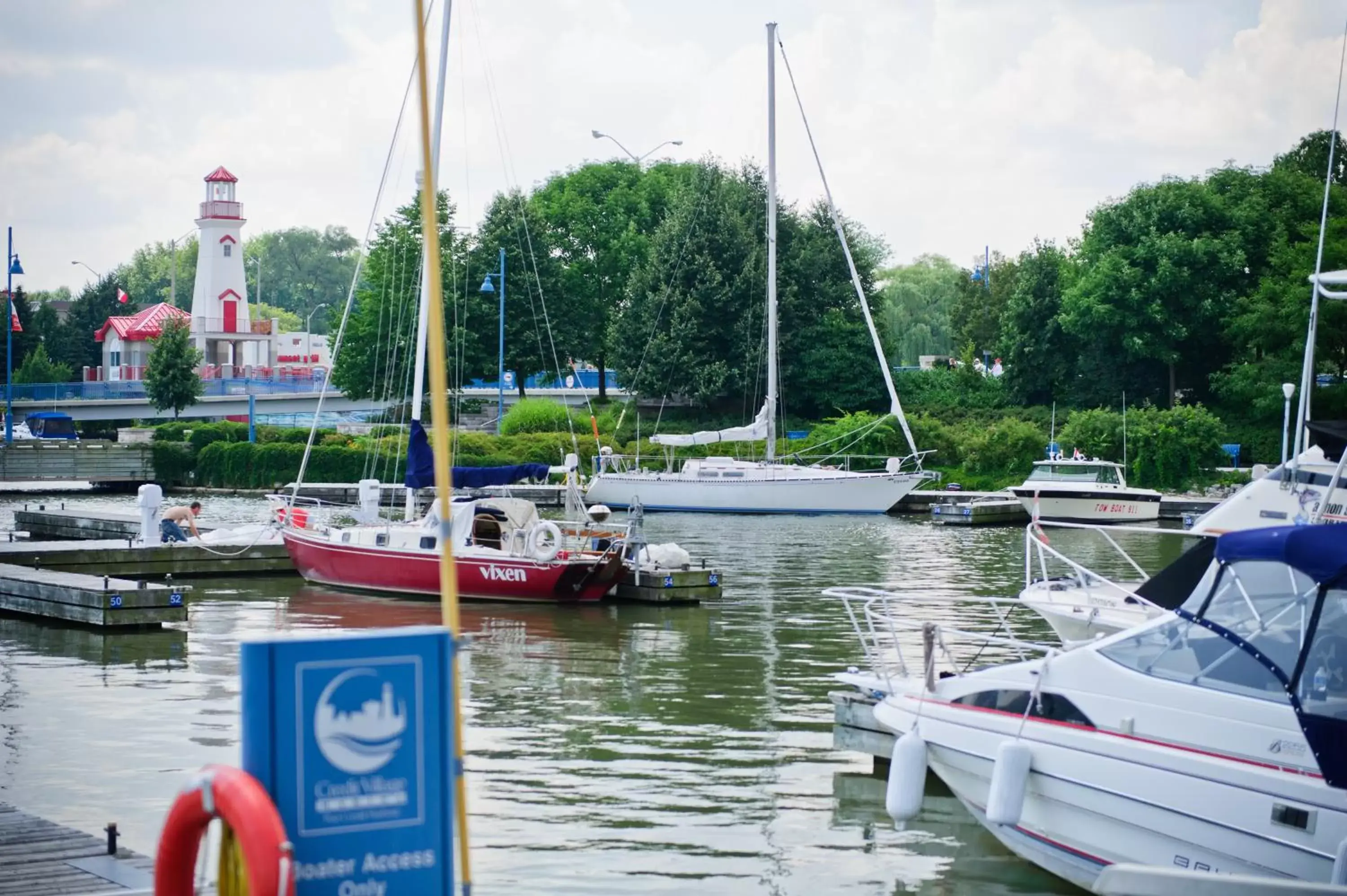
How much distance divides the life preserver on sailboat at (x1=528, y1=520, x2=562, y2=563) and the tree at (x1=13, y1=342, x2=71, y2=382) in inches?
3163

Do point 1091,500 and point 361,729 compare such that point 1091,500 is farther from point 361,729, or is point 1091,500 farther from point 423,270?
point 361,729

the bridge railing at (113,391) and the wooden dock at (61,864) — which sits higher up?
the bridge railing at (113,391)

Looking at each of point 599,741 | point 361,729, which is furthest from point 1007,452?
point 361,729

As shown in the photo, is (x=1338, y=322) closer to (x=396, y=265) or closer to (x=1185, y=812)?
(x=396, y=265)

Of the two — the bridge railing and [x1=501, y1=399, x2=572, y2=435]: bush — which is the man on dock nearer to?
[x1=501, y1=399, x2=572, y2=435]: bush

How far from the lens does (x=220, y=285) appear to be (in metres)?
107

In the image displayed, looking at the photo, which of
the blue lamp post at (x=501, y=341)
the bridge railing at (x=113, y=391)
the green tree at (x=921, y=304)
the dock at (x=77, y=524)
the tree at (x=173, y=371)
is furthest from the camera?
the green tree at (x=921, y=304)

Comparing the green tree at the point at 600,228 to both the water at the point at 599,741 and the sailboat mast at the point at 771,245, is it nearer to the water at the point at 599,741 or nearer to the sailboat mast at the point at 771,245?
the sailboat mast at the point at 771,245

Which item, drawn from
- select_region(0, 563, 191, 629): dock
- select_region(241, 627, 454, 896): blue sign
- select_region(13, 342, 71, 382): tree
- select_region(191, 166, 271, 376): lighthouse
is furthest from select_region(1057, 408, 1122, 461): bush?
select_region(13, 342, 71, 382): tree

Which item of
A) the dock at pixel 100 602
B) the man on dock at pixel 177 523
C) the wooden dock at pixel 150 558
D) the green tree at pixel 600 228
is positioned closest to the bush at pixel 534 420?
the green tree at pixel 600 228

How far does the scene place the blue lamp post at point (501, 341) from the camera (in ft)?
238

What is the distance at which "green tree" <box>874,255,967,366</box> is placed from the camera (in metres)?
118

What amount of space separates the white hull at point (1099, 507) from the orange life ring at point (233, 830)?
45.0m

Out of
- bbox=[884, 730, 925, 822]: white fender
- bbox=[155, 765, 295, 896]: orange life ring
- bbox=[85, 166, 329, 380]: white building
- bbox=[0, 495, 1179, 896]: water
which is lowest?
bbox=[0, 495, 1179, 896]: water
